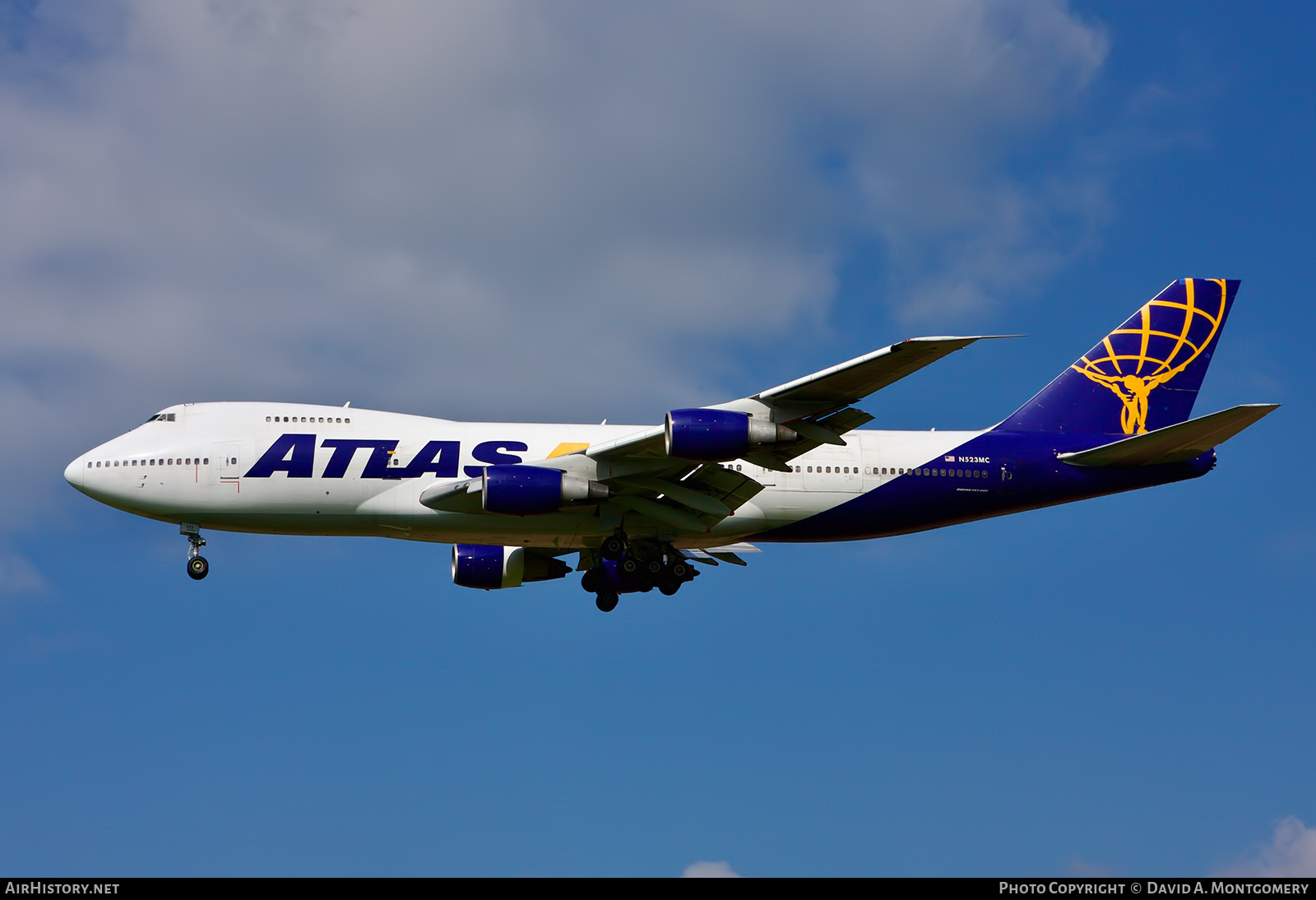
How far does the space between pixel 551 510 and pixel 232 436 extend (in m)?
8.30

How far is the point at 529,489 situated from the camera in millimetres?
31828

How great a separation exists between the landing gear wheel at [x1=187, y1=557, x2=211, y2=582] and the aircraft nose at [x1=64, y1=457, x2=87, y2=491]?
323 cm

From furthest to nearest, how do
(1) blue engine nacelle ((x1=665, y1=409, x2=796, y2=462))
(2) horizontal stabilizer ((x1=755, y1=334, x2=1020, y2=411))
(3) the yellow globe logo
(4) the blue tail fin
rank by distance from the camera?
(3) the yellow globe logo
(4) the blue tail fin
(1) blue engine nacelle ((x1=665, y1=409, x2=796, y2=462))
(2) horizontal stabilizer ((x1=755, y1=334, x2=1020, y2=411))

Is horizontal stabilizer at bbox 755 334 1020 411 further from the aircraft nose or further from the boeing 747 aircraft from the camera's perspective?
the aircraft nose

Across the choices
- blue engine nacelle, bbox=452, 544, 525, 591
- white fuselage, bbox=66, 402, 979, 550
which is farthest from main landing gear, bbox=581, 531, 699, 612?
blue engine nacelle, bbox=452, 544, 525, 591

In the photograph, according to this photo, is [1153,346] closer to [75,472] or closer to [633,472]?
[633,472]

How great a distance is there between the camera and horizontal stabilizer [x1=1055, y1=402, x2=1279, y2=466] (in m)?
Answer: 32.9

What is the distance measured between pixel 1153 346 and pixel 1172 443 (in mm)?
5817

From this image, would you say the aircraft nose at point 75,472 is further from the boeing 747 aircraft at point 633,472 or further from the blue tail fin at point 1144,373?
the blue tail fin at point 1144,373

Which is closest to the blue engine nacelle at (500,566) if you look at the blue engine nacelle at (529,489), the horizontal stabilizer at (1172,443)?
the blue engine nacelle at (529,489)

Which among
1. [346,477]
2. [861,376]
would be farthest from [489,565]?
[861,376]

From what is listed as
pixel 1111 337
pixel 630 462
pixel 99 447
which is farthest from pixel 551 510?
pixel 1111 337

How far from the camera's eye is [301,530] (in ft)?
111
